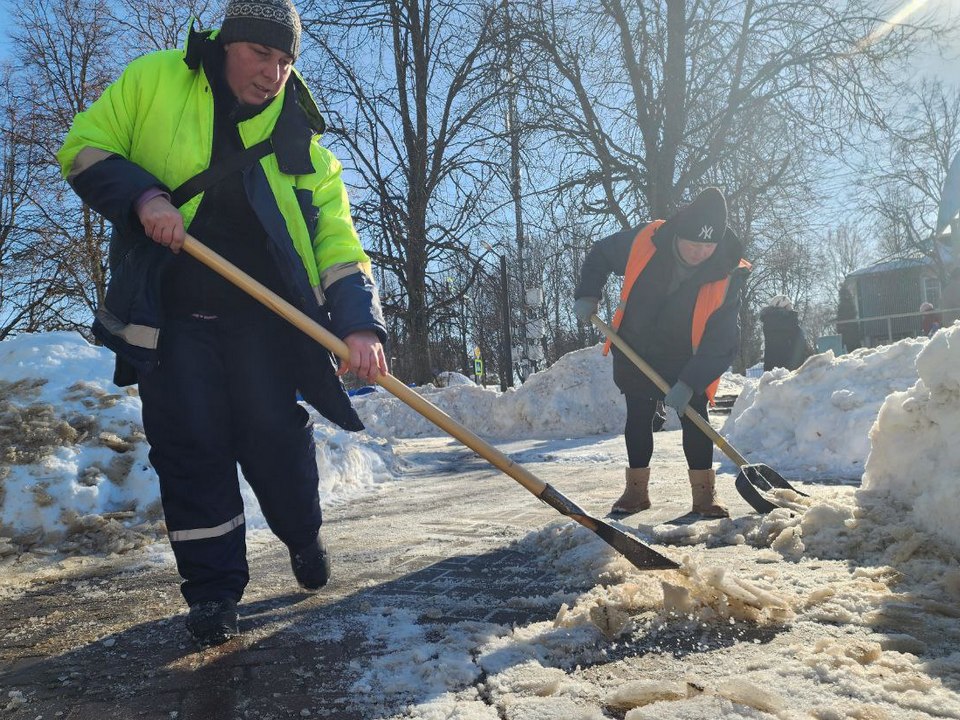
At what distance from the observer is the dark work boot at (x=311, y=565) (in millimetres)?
2709

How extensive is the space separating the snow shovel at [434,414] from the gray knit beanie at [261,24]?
0.62 m

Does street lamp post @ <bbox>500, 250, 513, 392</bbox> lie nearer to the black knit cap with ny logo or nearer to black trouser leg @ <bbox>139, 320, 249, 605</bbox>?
the black knit cap with ny logo

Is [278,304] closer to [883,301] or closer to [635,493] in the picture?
[635,493]

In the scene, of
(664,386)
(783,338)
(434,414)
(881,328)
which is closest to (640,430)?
(664,386)

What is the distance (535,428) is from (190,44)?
9498 millimetres

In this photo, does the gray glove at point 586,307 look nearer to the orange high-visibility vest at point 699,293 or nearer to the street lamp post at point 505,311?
the orange high-visibility vest at point 699,293

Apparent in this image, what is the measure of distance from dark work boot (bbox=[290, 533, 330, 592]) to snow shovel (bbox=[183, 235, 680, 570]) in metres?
0.60

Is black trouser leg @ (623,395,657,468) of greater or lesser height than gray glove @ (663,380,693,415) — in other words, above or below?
below

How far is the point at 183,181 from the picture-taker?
2395 mm

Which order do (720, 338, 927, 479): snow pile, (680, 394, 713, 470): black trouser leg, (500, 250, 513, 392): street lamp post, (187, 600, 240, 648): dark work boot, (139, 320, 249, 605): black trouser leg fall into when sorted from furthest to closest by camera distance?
(500, 250, 513, 392): street lamp post → (720, 338, 927, 479): snow pile → (680, 394, 713, 470): black trouser leg → (139, 320, 249, 605): black trouser leg → (187, 600, 240, 648): dark work boot

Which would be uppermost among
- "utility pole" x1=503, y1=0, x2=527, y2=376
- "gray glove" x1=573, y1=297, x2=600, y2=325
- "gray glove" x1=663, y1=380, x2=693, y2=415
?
"utility pole" x1=503, y1=0, x2=527, y2=376

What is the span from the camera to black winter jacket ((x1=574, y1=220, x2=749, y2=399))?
4.18 m

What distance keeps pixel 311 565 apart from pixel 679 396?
2150 mm

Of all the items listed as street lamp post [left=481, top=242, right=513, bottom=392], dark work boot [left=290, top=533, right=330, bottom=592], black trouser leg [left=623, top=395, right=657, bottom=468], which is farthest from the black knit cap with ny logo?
street lamp post [left=481, top=242, right=513, bottom=392]
